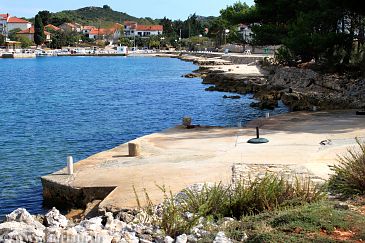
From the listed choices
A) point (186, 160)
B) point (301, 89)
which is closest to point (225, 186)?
point (186, 160)

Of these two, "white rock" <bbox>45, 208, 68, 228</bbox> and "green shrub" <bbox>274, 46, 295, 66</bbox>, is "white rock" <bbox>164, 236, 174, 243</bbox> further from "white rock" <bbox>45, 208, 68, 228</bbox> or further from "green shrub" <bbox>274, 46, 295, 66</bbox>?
"green shrub" <bbox>274, 46, 295, 66</bbox>

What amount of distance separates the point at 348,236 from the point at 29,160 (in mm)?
16562

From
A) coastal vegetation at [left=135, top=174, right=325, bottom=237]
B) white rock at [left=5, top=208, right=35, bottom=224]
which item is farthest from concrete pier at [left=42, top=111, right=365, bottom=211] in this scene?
white rock at [left=5, top=208, right=35, bottom=224]

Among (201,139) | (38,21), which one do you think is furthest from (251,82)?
(38,21)

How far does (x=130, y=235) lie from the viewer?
892cm

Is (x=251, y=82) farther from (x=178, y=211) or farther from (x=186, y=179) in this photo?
(x=178, y=211)

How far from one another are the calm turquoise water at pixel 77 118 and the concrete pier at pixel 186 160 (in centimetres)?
164

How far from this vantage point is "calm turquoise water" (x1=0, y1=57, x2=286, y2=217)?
20531mm

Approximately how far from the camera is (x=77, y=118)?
36031mm

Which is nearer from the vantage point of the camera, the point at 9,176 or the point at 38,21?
the point at 9,176

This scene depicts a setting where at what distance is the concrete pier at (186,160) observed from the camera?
15.0 m

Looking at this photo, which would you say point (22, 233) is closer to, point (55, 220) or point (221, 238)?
point (55, 220)

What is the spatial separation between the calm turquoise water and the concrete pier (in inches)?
64.5

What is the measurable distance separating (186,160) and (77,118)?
19829 millimetres
